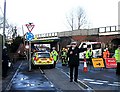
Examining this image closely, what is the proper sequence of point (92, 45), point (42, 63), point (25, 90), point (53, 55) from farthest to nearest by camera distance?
point (92, 45) → point (53, 55) → point (42, 63) → point (25, 90)

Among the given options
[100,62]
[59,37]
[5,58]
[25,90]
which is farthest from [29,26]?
[59,37]

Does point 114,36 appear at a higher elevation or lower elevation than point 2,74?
higher

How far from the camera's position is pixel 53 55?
1171 inches

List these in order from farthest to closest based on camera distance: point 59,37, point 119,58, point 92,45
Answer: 1. point 59,37
2. point 92,45
3. point 119,58

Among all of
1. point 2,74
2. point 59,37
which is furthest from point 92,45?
point 59,37

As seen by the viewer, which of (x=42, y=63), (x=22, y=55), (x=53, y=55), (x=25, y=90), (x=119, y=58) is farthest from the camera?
(x=22, y=55)

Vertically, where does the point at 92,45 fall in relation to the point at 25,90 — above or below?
above

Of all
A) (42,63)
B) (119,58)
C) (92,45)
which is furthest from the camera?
(92,45)

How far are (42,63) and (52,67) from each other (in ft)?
3.45

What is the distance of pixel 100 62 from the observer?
23.8 m

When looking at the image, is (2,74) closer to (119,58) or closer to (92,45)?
(119,58)

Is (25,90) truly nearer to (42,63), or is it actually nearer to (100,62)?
(100,62)

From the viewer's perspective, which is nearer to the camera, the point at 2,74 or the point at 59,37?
the point at 2,74

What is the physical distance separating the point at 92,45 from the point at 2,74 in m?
22.1
